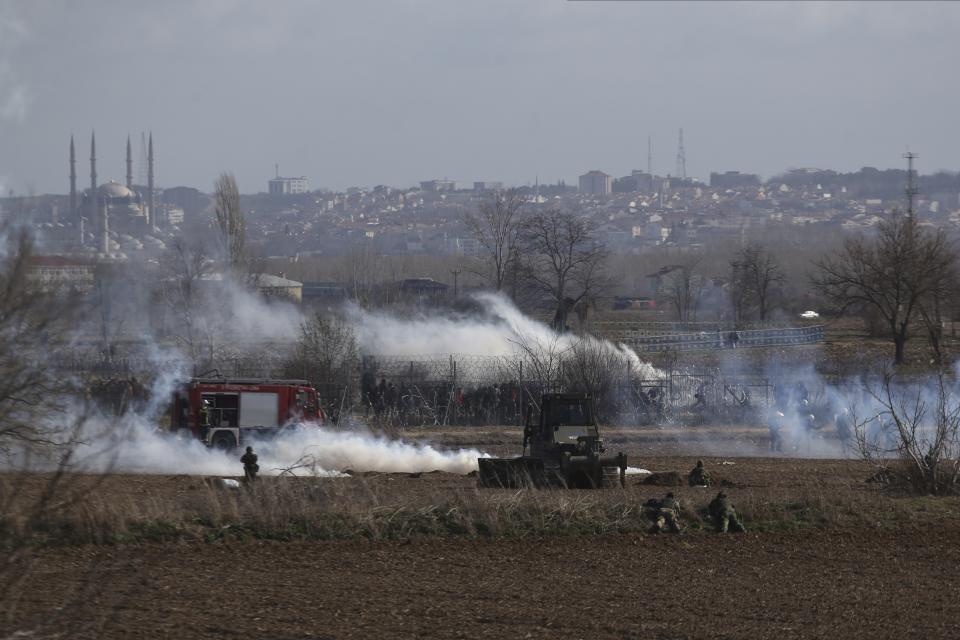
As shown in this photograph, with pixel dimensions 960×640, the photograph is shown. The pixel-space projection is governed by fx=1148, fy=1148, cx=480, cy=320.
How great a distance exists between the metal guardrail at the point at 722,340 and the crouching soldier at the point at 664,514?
38875 mm

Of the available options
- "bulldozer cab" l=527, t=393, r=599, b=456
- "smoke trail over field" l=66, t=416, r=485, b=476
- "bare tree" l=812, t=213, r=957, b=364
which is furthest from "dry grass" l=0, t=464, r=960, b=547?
"bare tree" l=812, t=213, r=957, b=364

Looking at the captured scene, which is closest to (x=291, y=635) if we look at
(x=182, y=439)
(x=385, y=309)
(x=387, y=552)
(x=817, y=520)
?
(x=387, y=552)

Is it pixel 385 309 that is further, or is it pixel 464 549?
pixel 385 309

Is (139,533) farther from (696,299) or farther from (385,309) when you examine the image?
(696,299)

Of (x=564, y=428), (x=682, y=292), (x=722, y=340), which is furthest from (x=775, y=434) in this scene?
(x=682, y=292)

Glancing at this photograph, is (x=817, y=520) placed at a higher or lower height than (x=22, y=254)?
lower

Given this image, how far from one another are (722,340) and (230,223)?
37.8 m

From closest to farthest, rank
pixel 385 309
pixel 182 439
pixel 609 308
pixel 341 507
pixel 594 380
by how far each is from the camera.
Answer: pixel 341 507 → pixel 182 439 → pixel 594 380 → pixel 385 309 → pixel 609 308

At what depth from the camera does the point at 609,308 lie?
9856 centimetres

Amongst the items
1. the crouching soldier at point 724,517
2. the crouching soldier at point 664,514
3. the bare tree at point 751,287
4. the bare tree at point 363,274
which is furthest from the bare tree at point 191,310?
the bare tree at point 751,287

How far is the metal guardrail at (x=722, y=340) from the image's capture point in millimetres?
62344

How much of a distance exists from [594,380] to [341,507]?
85.8 ft

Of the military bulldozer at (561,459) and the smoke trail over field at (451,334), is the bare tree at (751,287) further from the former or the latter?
the military bulldozer at (561,459)

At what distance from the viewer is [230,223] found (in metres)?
84.2
